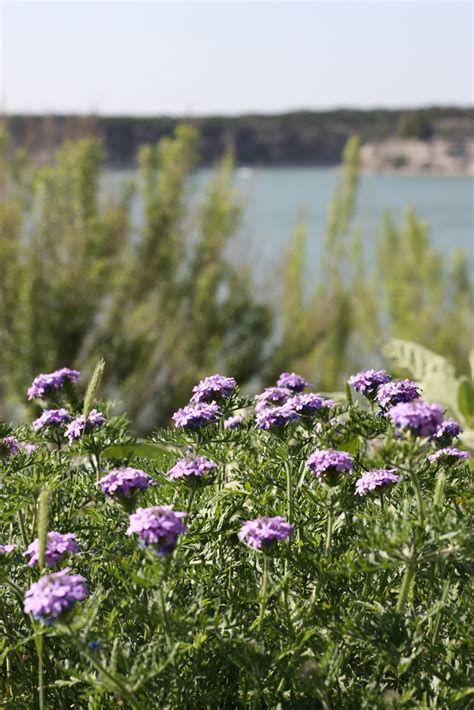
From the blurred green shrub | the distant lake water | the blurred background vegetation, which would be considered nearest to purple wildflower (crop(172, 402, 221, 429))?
the blurred background vegetation

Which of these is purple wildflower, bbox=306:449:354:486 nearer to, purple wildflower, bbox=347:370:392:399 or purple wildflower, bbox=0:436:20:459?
purple wildflower, bbox=347:370:392:399

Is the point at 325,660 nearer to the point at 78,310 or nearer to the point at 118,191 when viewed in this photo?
the point at 78,310

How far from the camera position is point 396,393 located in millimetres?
1727

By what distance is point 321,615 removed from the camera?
5.18ft

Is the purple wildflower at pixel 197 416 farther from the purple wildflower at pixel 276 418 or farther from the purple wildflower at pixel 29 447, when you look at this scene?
the purple wildflower at pixel 29 447

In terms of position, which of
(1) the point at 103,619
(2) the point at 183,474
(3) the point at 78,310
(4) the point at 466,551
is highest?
(3) the point at 78,310

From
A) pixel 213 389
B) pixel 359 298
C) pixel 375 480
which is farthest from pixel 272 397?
pixel 359 298

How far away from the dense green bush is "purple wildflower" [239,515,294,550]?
37mm

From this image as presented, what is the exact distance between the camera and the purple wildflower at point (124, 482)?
1.55m

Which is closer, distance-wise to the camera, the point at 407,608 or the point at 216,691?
the point at 216,691

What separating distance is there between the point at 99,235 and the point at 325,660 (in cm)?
656

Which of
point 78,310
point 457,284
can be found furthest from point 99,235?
point 457,284

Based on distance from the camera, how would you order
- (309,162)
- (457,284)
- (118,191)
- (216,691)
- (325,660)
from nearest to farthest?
(325,660), (216,691), (118,191), (457,284), (309,162)

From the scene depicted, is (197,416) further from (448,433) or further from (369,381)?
(448,433)
